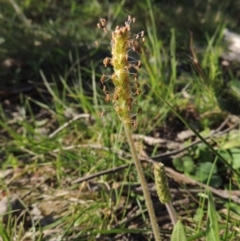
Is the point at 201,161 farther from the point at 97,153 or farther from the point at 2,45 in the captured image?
the point at 2,45

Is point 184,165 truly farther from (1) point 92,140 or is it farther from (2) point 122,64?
(2) point 122,64

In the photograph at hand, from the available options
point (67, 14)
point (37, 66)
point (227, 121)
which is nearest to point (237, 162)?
point (227, 121)

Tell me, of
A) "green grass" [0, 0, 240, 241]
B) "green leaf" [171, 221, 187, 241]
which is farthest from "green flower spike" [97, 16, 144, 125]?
"green leaf" [171, 221, 187, 241]

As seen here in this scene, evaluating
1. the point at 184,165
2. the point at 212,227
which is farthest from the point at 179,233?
the point at 184,165

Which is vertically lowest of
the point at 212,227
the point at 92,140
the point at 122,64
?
the point at 92,140

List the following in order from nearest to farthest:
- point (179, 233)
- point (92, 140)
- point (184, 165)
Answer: point (179, 233) < point (184, 165) < point (92, 140)

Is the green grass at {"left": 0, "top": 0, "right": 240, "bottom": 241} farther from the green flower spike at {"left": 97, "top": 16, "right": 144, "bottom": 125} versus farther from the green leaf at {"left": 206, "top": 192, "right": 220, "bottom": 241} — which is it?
the green flower spike at {"left": 97, "top": 16, "right": 144, "bottom": 125}

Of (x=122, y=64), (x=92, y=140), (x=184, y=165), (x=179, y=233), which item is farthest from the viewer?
(x=92, y=140)

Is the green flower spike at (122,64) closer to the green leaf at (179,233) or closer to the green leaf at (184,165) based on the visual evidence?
the green leaf at (179,233)
